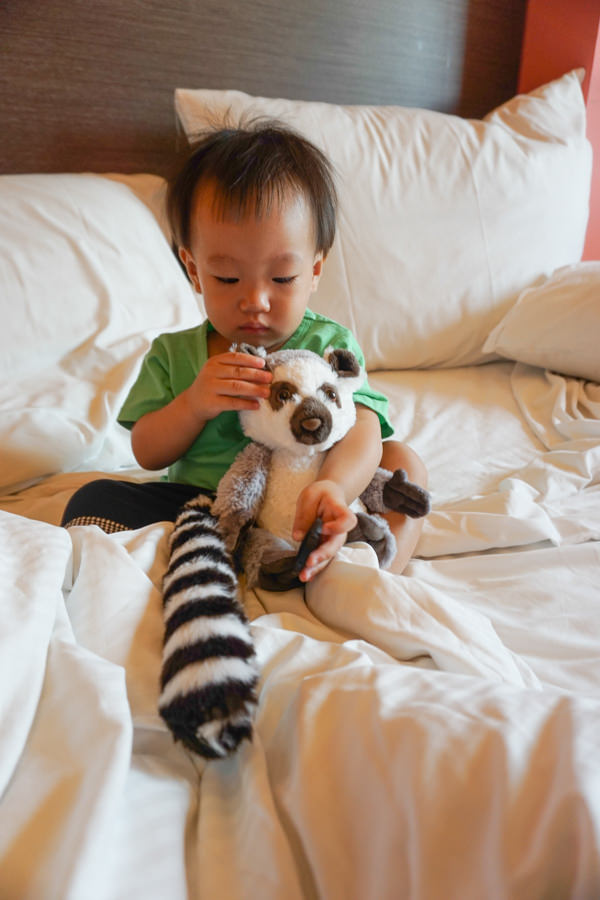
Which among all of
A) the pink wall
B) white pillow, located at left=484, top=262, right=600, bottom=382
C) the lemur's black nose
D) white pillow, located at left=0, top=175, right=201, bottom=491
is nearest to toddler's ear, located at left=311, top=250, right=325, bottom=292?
the lemur's black nose

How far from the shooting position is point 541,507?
1.02 metres

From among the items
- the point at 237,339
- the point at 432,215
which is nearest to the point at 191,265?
the point at 237,339

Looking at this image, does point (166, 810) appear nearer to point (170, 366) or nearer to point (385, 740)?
point (385, 740)

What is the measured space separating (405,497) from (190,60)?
118 centimetres

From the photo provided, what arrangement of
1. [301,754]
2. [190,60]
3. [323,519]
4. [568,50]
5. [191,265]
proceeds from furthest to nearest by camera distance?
1. [568,50]
2. [190,60]
3. [191,265]
4. [323,519]
5. [301,754]

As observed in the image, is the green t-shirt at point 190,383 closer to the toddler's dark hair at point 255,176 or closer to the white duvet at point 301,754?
the toddler's dark hair at point 255,176

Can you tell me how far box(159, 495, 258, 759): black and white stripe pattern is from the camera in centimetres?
46

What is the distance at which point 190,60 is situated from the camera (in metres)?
1.51

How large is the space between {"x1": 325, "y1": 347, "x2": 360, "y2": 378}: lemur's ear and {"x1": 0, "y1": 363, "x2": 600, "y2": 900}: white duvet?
22 centimetres

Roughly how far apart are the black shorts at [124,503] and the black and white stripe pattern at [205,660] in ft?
0.71

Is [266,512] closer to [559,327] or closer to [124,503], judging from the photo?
[124,503]

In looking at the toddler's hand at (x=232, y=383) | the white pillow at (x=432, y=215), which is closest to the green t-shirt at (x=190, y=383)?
the toddler's hand at (x=232, y=383)

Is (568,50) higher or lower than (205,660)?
higher

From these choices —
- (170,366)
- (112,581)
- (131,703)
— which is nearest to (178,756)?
(131,703)
